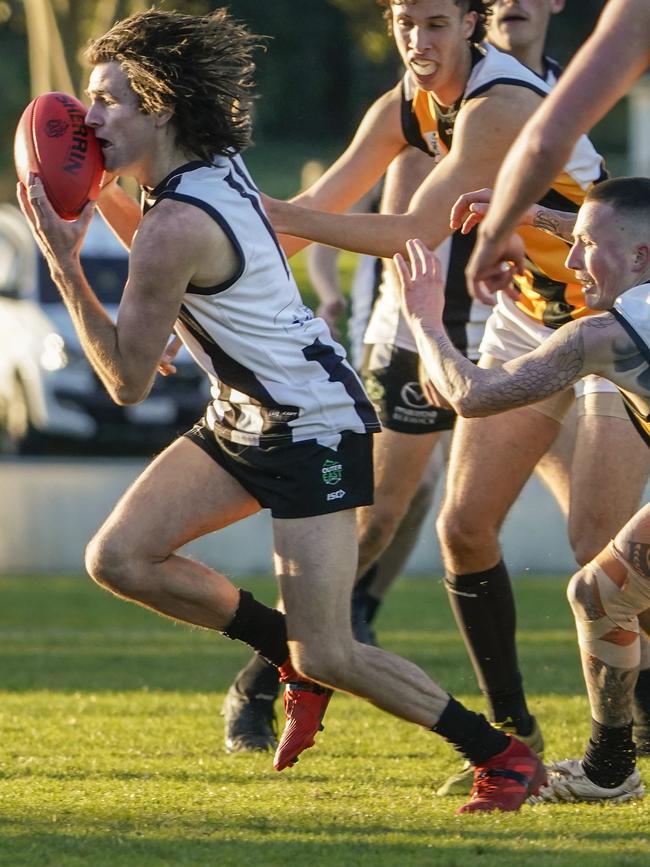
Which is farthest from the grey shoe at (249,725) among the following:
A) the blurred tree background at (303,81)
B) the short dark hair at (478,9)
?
the blurred tree background at (303,81)

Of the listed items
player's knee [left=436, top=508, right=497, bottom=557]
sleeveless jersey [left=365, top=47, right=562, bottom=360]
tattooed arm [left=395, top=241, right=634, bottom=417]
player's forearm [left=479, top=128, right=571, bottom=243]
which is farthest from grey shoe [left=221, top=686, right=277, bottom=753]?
player's forearm [left=479, top=128, right=571, bottom=243]

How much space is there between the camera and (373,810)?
4.86m

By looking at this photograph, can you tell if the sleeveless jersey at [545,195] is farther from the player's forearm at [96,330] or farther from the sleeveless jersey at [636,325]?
the player's forearm at [96,330]

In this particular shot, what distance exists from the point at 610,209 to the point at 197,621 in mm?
1679

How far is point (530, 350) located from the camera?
5496mm

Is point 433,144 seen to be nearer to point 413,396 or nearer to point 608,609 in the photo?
point 413,396

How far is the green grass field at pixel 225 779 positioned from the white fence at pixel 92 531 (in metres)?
3.01

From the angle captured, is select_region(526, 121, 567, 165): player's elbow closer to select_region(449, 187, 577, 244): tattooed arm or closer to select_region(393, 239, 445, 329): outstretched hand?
select_region(393, 239, 445, 329): outstretched hand

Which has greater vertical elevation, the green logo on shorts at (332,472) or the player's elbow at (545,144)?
the player's elbow at (545,144)

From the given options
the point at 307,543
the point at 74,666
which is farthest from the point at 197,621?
the point at 74,666

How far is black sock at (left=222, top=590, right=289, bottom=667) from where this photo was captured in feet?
16.9

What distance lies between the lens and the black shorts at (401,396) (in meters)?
6.54

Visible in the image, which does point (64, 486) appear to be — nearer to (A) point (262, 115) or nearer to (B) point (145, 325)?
(B) point (145, 325)

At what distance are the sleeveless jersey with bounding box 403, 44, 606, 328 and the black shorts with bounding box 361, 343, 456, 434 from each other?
1059 millimetres
